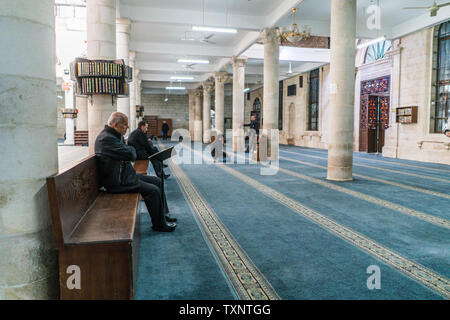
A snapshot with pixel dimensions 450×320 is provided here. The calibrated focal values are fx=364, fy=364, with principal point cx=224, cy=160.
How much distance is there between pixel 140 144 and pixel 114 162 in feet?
9.36

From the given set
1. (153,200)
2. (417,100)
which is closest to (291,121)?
(417,100)

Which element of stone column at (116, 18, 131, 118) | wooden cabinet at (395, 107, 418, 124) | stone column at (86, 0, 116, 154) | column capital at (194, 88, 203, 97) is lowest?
wooden cabinet at (395, 107, 418, 124)

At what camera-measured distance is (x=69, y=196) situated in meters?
2.39

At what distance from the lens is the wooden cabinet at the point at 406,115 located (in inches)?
455

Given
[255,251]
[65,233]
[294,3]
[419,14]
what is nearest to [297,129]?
[419,14]

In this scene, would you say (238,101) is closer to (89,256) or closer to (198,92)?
(198,92)

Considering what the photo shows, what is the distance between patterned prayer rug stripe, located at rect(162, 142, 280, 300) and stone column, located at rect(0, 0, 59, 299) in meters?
1.23

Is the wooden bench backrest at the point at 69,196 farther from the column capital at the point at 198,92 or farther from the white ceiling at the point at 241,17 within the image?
the column capital at the point at 198,92

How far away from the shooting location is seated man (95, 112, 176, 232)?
11.2ft

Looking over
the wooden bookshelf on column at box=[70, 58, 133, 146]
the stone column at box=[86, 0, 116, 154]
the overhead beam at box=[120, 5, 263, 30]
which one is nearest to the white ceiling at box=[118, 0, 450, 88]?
the overhead beam at box=[120, 5, 263, 30]

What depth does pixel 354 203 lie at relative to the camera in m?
5.26

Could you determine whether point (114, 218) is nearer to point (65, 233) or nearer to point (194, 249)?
point (65, 233)

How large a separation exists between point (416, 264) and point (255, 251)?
1.32m

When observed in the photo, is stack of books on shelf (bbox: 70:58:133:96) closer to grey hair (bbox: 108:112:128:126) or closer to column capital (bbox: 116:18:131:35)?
grey hair (bbox: 108:112:128:126)
